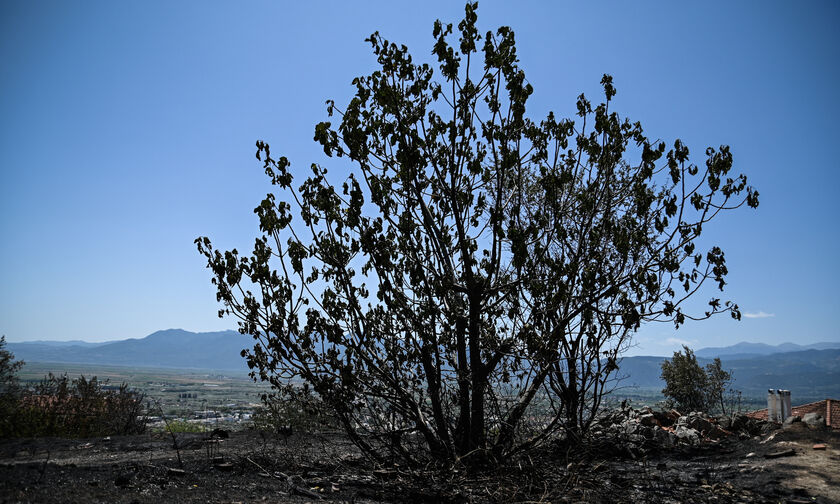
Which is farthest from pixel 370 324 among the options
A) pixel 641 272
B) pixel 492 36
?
pixel 492 36

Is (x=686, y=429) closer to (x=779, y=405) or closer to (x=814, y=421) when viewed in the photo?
(x=814, y=421)

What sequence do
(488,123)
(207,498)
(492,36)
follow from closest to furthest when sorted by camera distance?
(207,498), (492,36), (488,123)

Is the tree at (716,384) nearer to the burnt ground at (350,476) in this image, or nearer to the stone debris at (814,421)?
the stone debris at (814,421)

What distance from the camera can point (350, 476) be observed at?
6441 millimetres

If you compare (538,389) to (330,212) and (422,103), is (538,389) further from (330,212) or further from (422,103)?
(422,103)

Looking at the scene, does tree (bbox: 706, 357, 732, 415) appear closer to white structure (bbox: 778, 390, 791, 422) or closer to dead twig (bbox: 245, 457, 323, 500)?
white structure (bbox: 778, 390, 791, 422)

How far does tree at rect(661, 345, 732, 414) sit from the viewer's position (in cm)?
2555

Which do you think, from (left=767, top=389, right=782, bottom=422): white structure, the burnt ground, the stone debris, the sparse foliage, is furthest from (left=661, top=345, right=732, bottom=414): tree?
the sparse foliage

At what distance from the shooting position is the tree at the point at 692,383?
83.8 feet

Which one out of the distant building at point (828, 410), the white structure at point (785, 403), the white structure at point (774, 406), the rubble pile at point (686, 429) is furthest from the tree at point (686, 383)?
the rubble pile at point (686, 429)

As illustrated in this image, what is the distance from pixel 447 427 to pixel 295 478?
6.92 ft

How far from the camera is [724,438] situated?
11.0 m

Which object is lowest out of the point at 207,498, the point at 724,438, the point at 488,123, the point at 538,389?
the point at 724,438

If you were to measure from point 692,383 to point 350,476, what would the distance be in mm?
25090
